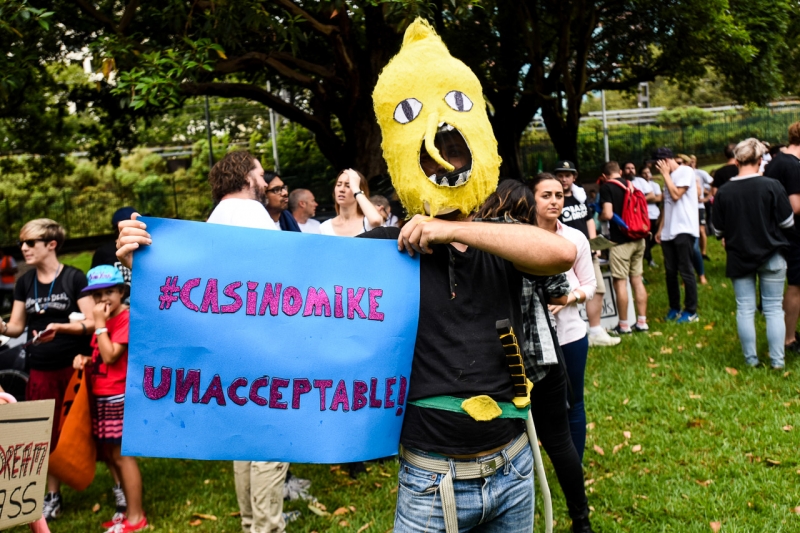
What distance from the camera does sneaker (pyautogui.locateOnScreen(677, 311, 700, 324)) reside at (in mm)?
8844

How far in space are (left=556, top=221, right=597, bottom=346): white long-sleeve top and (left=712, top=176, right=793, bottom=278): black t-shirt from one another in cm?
242

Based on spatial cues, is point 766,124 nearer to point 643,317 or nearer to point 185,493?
point 643,317

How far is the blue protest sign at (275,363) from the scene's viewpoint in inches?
96.3

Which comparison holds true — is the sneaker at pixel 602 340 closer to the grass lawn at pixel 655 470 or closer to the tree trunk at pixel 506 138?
the grass lawn at pixel 655 470

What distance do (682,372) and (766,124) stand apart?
1206 inches

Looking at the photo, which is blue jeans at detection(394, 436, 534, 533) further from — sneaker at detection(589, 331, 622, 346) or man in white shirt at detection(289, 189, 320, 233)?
sneaker at detection(589, 331, 622, 346)

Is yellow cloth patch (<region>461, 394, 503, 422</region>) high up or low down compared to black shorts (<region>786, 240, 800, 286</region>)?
up

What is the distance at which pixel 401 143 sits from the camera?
2.42m

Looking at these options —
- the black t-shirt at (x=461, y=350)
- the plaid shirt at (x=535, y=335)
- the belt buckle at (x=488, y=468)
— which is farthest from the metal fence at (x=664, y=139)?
the belt buckle at (x=488, y=468)

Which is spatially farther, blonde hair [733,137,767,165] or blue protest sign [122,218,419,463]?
blonde hair [733,137,767,165]

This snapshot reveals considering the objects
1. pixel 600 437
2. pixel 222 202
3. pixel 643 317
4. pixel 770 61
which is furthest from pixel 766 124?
pixel 222 202

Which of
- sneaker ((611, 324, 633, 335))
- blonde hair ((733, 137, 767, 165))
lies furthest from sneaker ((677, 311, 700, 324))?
blonde hair ((733, 137, 767, 165))

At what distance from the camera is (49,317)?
5340mm

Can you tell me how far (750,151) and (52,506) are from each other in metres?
6.33
